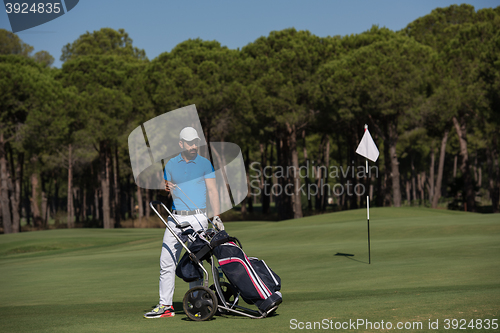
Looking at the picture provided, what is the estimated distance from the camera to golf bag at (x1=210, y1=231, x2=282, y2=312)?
558 centimetres

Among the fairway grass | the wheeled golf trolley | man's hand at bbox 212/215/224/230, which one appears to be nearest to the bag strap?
the wheeled golf trolley

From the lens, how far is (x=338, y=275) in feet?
31.1

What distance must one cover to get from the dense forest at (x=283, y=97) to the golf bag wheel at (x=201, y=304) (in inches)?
1242

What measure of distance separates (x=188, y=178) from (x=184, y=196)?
238 millimetres

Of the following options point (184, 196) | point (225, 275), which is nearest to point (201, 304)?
point (225, 275)

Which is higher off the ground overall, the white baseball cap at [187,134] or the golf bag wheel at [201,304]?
the white baseball cap at [187,134]

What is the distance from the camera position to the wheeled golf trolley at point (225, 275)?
5.59 meters

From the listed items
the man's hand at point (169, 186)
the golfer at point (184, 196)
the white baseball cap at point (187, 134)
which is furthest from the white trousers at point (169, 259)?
the white baseball cap at point (187, 134)

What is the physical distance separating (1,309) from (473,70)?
113 ft

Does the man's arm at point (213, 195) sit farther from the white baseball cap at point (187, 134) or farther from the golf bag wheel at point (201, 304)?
the golf bag wheel at point (201, 304)

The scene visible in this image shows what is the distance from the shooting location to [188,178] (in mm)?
6273

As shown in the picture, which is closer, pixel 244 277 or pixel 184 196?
pixel 244 277

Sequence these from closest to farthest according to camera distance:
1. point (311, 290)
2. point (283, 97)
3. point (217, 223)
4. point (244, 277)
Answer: point (244, 277)
point (217, 223)
point (311, 290)
point (283, 97)

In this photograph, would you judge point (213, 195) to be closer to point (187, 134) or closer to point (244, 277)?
point (187, 134)
